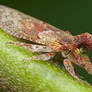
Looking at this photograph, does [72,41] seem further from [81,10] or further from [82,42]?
[81,10]

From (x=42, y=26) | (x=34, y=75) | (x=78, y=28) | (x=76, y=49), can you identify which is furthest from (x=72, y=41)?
(x=78, y=28)

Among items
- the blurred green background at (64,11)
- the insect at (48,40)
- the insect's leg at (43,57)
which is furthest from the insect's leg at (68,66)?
the blurred green background at (64,11)

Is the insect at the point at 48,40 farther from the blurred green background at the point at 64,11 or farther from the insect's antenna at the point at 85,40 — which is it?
the blurred green background at the point at 64,11

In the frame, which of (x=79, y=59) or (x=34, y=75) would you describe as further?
(x=79, y=59)

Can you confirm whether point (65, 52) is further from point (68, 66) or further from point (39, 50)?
point (39, 50)

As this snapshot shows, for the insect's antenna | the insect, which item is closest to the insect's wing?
the insect
